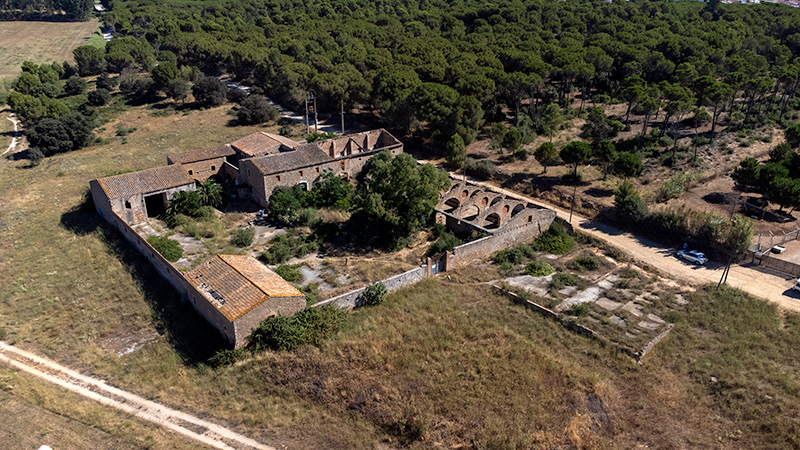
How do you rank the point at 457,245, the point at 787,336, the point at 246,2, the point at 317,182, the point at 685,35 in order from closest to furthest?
the point at 787,336
the point at 457,245
the point at 317,182
the point at 685,35
the point at 246,2

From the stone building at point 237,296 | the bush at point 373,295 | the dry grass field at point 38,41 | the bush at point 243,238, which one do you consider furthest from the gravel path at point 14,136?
the bush at point 373,295

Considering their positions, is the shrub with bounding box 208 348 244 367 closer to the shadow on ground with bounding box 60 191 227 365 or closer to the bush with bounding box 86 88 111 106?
the shadow on ground with bounding box 60 191 227 365

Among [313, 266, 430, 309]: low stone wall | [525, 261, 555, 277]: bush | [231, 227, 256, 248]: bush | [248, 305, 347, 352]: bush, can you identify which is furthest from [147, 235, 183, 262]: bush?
[525, 261, 555, 277]: bush

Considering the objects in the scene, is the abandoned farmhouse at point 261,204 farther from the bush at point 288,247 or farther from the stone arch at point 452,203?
the bush at point 288,247

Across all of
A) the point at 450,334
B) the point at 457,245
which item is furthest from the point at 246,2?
the point at 450,334

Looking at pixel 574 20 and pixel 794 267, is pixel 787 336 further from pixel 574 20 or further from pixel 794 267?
pixel 574 20

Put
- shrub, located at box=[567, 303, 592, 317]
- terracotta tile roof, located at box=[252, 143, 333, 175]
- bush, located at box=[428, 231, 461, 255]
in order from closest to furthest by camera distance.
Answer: shrub, located at box=[567, 303, 592, 317]
bush, located at box=[428, 231, 461, 255]
terracotta tile roof, located at box=[252, 143, 333, 175]
